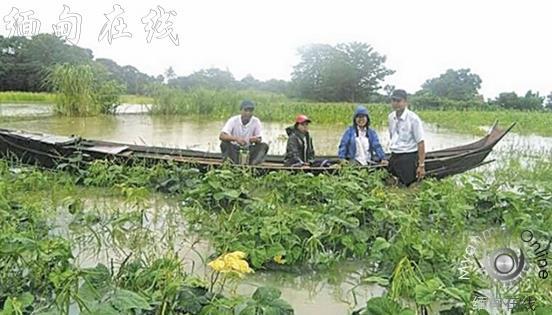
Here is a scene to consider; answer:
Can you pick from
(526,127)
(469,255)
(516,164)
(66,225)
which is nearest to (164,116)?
(526,127)

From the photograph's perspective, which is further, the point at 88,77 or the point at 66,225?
the point at 88,77

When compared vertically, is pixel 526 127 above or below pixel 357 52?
below

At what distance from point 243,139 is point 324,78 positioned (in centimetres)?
2758

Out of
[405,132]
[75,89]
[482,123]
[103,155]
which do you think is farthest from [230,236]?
[482,123]

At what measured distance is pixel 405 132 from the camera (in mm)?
5215

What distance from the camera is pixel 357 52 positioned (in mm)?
36188

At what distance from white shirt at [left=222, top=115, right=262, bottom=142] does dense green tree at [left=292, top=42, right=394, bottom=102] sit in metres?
26.9

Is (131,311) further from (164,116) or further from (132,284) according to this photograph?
(164,116)

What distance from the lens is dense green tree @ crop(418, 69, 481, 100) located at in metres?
37.9

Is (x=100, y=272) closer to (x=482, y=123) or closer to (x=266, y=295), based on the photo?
(x=266, y=295)

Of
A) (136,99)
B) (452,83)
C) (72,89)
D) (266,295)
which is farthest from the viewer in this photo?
(452,83)

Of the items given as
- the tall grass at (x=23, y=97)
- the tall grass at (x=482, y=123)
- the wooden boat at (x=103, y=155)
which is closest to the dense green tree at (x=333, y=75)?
the tall grass at (x=482, y=123)

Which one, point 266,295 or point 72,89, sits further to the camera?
point 72,89

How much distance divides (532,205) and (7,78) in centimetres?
2556
